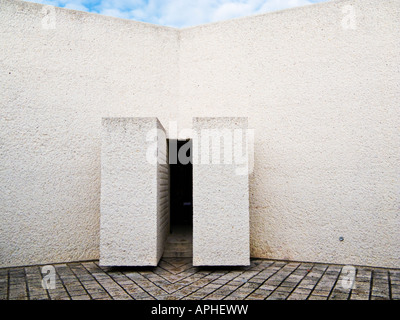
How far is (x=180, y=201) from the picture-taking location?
927 cm

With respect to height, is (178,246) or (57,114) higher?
(57,114)

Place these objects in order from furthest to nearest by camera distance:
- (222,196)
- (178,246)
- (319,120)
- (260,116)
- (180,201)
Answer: (180,201)
(178,246)
(260,116)
(319,120)
(222,196)

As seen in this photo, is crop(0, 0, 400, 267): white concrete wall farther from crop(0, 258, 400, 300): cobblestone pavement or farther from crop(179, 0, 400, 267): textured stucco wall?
crop(0, 258, 400, 300): cobblestone pavement

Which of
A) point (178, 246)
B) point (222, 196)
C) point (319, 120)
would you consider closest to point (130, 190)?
point (222, 196)

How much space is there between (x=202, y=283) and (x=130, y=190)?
1.80 metres

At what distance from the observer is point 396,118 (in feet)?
15.2

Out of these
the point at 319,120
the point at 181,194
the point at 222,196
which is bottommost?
the point at 181,194

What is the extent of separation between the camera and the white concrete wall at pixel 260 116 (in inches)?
186

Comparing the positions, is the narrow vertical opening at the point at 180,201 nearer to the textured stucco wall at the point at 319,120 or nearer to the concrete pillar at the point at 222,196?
the concrete pillar at the point at 222,196

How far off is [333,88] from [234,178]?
2467mm

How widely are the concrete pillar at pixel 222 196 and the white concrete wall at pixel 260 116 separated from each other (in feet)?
2.94

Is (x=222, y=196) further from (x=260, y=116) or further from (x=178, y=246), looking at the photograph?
(x=260, y=116)

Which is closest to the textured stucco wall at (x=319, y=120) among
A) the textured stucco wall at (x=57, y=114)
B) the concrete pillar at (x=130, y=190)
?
the concrete pillar at (x=130, y=190)

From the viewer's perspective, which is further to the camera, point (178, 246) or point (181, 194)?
point (181, 194)
